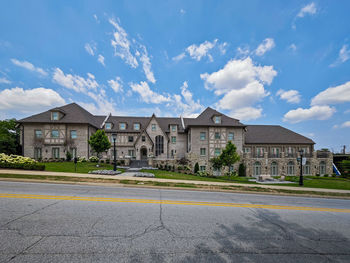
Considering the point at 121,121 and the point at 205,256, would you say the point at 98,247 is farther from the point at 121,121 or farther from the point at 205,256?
the point at 121,121

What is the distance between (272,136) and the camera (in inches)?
1169

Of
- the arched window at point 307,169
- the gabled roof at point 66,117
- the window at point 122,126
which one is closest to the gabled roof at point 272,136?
the arched window at point 307,169

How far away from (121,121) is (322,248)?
3324 cm

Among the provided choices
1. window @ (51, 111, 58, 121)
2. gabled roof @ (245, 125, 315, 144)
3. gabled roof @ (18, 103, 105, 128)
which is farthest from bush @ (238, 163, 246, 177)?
window @ (51, 111, 58, 121)

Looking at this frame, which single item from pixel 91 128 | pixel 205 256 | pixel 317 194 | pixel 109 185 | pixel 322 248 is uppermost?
pixel 91 128

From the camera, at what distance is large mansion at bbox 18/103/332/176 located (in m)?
25.5

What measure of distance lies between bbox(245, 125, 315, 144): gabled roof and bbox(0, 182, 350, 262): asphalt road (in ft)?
82.5

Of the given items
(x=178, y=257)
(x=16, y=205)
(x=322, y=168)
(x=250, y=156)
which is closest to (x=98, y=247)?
(x=178, y=257)

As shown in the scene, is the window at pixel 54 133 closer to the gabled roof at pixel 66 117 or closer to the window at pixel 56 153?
the gabled roof at pixel 66 117

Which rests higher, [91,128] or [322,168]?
[91,128]

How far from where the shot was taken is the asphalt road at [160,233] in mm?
2945

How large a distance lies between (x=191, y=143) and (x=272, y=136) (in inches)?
713

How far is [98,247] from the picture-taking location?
10.2ft

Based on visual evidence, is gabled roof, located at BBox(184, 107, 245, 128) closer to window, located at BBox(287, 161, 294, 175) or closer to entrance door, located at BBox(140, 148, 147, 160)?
entrance door, located at BBox(140, 148, 147, 160)
